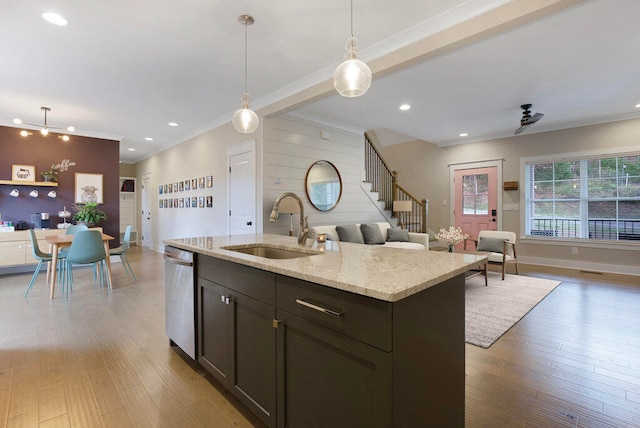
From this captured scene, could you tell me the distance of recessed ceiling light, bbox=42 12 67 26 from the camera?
2.54 meters

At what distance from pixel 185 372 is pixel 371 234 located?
13.1 ft

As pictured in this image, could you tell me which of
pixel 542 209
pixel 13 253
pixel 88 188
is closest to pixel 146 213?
pixel 88 188

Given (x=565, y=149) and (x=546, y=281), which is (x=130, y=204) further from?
(x=565, y=149)

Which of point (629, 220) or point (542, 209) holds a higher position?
point (542, 209)

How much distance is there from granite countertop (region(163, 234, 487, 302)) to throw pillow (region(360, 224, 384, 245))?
357cm

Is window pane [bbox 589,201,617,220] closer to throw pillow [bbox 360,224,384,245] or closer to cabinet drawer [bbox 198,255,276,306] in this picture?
throw pillow [bbox 360,224,384,245]

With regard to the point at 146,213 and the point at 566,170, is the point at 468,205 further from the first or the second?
the point at 146,213

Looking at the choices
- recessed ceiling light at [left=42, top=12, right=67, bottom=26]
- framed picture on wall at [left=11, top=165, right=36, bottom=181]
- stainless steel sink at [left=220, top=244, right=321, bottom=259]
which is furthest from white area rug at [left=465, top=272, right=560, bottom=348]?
framed picture on wall at [left=11, top=165, right=36, bottom=181]

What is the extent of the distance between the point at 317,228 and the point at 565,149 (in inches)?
204

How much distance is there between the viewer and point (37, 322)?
318 centimetres

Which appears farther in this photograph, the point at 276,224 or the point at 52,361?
the point at 276,224

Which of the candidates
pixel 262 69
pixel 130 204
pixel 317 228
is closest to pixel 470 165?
pixel 317 228

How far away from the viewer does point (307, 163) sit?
5309 millimetres

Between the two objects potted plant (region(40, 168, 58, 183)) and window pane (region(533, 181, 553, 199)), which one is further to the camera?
window pane (region(533, 181, 553, 199))
